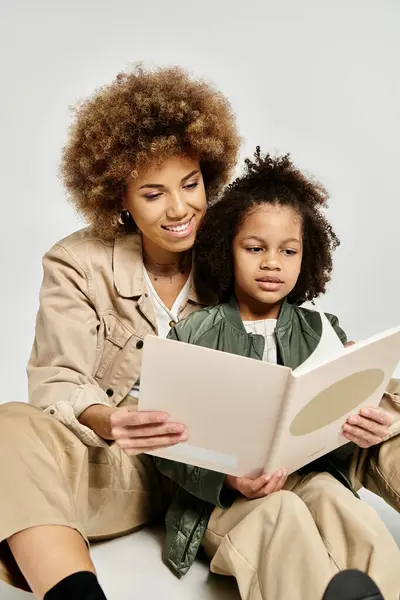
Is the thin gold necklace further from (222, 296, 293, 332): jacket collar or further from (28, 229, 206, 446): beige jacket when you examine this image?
(222, 296, 293, 332): jacket collar

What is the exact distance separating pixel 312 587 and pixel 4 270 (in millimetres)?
2692

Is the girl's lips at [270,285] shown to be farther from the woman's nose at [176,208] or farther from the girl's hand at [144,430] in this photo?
the girl's hand at [144,430]

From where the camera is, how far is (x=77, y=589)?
190 centimetres

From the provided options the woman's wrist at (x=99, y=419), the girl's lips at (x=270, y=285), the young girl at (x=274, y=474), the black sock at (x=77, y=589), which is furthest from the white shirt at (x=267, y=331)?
the black sock at (x=77, y=589)

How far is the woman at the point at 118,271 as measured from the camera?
243cm

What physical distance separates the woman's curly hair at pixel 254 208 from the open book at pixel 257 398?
1.57 ft

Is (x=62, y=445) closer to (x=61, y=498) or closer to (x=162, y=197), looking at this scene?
(x=61, y=498)

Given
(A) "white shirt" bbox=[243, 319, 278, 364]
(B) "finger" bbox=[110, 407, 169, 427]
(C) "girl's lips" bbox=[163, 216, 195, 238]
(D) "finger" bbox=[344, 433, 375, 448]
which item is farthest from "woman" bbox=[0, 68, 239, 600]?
(D) "finger" bbox=[344, 433, 375, 448]

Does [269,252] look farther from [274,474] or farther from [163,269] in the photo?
[274,474]

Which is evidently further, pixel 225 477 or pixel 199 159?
pixel 199 159

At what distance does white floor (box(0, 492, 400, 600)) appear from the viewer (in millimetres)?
2309

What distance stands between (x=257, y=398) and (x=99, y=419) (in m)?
0.49

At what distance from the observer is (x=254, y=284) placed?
250 centimetres

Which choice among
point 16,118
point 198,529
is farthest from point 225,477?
point 16,118
